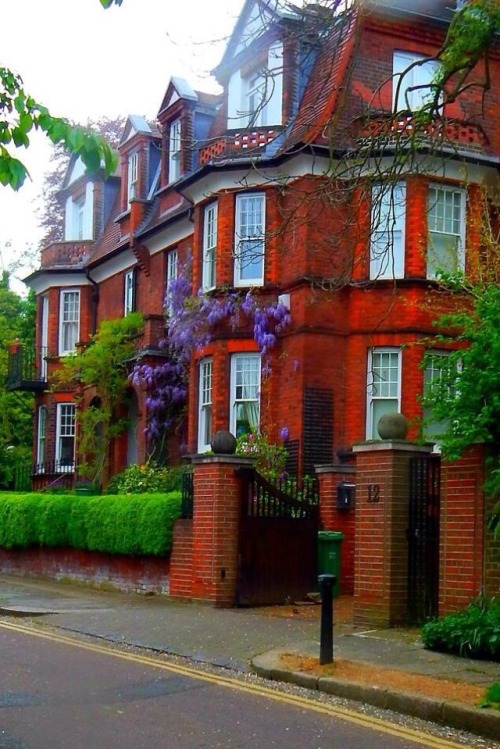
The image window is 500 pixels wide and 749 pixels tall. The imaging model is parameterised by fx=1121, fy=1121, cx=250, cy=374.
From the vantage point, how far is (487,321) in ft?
39.7

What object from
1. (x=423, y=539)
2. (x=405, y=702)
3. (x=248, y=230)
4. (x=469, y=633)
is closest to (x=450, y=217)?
(x=248, y=230)

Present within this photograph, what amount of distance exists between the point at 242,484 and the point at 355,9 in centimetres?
760

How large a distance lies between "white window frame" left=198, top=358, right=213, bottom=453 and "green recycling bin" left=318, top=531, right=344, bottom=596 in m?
6.84

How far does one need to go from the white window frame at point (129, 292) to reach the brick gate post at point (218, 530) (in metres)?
13.7

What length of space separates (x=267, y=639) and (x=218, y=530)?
3605 mm

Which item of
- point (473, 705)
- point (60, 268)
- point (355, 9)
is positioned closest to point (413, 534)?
point (473, 705)

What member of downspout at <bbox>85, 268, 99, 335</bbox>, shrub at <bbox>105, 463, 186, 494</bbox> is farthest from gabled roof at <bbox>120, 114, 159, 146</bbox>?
shrub at <bbox>105, 463, 186, 494</bbox>

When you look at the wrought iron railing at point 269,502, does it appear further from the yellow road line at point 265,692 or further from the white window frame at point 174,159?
the white window frame at point 174,159

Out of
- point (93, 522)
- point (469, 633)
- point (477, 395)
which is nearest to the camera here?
point (469, 633)

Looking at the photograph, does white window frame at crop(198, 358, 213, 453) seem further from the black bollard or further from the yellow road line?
the black bollard

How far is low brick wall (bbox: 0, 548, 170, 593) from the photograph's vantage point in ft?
60.8

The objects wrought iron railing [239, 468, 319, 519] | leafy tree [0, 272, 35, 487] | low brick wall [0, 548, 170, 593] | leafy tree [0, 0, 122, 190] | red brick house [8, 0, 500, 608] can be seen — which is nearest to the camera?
leafy tree [0, 0, 122, 190]

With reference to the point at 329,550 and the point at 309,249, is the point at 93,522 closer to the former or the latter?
the point at 329,550

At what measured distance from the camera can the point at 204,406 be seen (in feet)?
80.3
